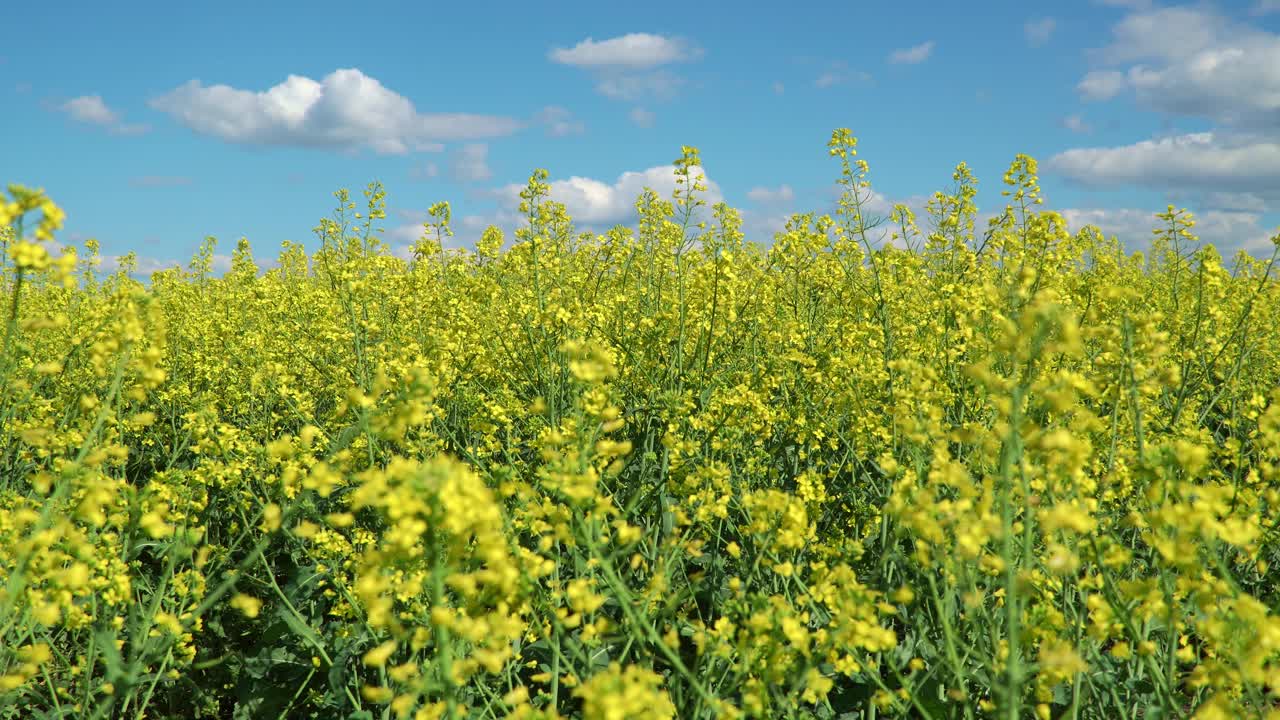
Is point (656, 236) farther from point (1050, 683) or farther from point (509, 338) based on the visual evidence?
point (1050, 683)

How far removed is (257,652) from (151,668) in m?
0.43

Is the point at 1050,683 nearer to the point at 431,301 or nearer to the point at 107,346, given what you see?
the point at 107,346

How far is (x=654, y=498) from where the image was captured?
4316mm

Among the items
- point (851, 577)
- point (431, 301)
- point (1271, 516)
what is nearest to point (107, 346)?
point (851, 577)

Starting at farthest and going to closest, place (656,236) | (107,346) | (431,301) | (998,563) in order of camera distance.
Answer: (656,236), (431,301), (107,346), (998,563)

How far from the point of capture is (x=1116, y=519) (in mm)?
3799

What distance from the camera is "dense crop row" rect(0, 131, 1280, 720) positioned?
195 centimetres

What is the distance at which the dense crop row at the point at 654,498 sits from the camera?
1.95 metres

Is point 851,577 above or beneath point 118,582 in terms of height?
above

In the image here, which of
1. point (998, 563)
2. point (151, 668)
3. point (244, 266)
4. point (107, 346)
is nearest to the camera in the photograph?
point (998, 563)

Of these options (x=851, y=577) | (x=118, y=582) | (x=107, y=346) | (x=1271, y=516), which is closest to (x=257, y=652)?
(x=118, y=582)

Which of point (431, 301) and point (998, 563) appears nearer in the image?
point (998, 563)

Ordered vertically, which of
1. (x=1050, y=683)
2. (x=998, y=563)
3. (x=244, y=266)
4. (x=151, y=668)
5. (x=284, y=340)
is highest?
(x=244, y=266)

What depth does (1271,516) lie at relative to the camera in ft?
11.6
